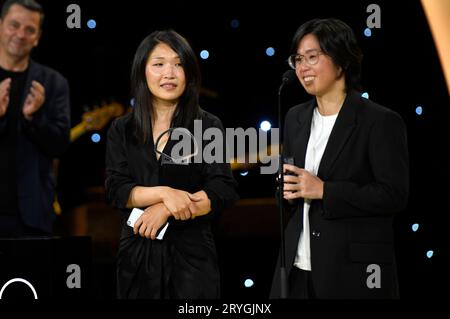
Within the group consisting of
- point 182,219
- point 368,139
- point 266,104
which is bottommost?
point 182,219

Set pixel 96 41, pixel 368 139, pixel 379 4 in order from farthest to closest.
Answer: pixel 96 41 < pixel 379 4 < pixel 368 139

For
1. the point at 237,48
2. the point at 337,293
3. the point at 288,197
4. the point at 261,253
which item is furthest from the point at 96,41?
the point at 337,293

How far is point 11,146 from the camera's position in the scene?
410cm

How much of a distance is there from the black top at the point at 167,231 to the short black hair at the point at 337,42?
1.83 ft

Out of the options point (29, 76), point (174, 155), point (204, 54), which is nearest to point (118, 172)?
point (174, 155)

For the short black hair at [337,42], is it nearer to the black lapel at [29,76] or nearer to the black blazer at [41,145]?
the black blazer at [41,145]

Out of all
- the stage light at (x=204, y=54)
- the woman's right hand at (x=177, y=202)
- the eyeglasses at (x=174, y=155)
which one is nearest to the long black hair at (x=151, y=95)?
the eyeglasses at (x=174, y=155)

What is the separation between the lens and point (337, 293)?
318cm

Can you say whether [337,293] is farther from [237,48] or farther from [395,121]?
[237,48]

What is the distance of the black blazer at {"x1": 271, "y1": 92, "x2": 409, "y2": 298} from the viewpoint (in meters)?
3.17

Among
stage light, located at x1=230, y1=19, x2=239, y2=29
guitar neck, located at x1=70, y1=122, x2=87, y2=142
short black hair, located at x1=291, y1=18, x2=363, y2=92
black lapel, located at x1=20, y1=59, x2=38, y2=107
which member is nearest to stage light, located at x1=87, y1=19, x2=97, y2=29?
black lapel, located at x1=20, y1=59, x2=38, y2=107

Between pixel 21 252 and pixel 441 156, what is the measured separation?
2.43 meters

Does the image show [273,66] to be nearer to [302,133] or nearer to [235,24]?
[235,24]

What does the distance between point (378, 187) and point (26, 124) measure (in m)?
1.88
